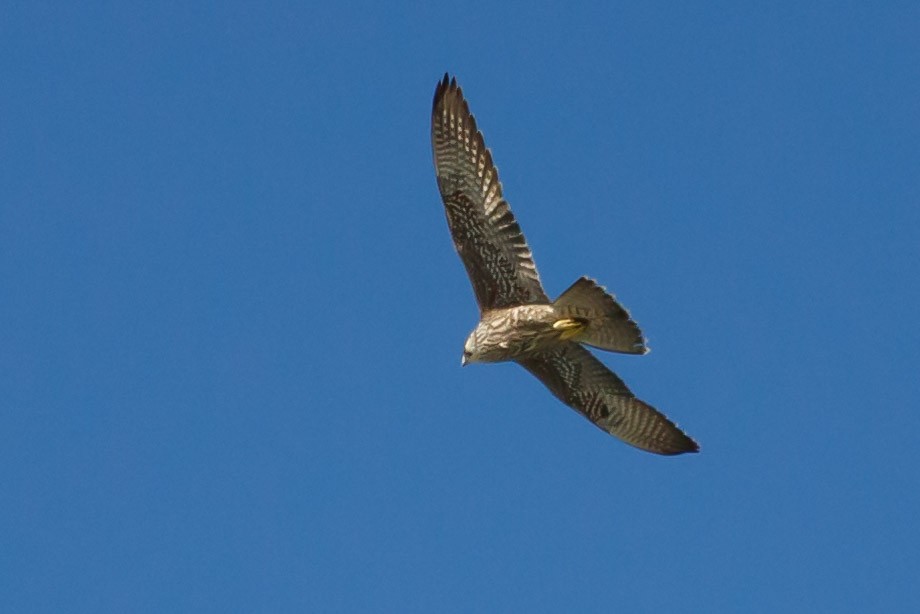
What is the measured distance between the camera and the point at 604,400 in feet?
51.4

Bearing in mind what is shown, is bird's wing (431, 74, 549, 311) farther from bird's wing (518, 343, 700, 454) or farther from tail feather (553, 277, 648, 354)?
bird's wing (518, 343, 700, 454)

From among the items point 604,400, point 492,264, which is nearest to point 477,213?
point 492,264

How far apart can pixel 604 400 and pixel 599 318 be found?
6.53 ft

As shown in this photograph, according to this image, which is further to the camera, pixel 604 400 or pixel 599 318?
pixel 604 400

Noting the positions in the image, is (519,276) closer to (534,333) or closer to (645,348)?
(534,333)

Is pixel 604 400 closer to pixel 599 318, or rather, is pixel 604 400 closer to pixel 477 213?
pixel 599 318

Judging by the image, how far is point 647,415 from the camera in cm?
1559

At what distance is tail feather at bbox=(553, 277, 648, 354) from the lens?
13570mm

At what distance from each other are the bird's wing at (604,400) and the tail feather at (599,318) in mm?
1051

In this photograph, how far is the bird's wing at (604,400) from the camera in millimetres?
15328

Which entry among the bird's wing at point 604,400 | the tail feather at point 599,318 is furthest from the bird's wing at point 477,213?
the bird's wing at point 604,400

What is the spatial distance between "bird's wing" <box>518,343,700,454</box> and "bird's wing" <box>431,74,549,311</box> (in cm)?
88

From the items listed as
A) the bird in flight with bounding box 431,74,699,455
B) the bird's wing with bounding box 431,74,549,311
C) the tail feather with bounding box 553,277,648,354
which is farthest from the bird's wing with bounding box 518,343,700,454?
the tail feather with bounding box 553,277,648,354

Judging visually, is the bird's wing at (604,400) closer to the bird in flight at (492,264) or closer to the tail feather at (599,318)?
the bird in flight at (492,264)
